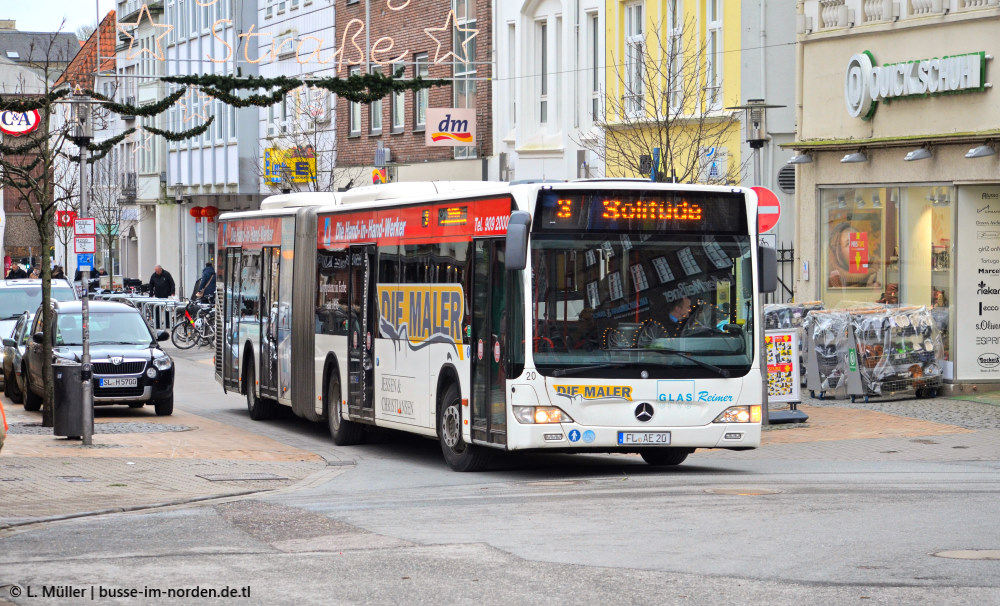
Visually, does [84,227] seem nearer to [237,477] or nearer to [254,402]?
[254,402]

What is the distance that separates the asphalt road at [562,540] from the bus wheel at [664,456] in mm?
198

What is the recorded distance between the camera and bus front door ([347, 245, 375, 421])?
1900 cm

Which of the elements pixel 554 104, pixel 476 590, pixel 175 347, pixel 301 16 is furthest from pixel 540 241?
pixel 301 16

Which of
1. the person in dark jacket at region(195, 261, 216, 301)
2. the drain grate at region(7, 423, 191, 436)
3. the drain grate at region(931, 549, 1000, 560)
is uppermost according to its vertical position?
the person in dark jacket at region(195, 261, 216, 301)

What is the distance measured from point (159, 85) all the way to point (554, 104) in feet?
113

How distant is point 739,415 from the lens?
50.8ft

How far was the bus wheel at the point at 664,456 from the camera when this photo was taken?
1667cm

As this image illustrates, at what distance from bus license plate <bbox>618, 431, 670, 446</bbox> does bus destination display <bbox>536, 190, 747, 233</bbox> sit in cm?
185

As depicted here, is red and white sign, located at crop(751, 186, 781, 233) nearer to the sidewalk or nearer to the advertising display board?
the sidewalk

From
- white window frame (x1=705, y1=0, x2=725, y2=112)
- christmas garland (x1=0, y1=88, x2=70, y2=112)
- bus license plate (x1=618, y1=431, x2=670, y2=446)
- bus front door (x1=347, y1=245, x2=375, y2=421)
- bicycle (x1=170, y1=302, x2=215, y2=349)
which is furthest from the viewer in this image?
bicycle (x1=170, y1=302, x2=215, y2=349)

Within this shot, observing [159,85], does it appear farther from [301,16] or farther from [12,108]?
[12,108]

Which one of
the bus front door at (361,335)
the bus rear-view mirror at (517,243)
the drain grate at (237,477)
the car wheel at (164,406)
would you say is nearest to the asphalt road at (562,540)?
the drain grate at (237,477)

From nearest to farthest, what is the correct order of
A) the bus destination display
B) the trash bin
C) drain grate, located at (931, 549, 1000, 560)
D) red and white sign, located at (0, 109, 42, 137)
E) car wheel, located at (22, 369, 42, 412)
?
drain grate, located at (931, 549, 1000, 560), the bus destination display, the trash bin, car wheel, located at (22, 369, 42, 412), red and white sign, located at (0, 109, 42, 137)

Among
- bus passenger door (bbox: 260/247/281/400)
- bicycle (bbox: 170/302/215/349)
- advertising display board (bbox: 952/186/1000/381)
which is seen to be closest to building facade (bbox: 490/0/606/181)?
bicycle (bbox: 170/302/215/349)
